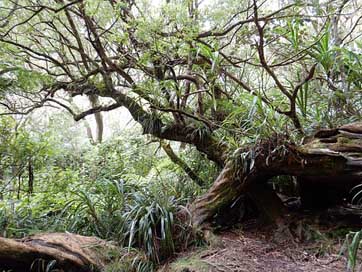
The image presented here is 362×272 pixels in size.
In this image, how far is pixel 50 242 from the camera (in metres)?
2.38

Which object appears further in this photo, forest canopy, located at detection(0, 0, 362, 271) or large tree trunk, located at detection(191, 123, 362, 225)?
forest canopy, located at detection(0, 0, 362, 271)

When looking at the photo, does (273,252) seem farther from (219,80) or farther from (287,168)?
(219,80)

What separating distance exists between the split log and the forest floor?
554mm

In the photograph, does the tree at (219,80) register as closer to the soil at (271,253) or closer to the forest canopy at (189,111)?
the forest canopy at (189,111)

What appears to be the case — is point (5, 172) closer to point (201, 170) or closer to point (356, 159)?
point (201, 170)

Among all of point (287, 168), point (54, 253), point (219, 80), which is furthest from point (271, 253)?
point (219, 80)

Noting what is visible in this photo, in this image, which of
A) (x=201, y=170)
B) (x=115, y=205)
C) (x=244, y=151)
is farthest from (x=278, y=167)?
(x=115, y=205)

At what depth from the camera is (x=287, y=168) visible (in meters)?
2.50

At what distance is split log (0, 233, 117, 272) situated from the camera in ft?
7.16

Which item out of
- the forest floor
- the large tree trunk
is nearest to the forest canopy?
the large tree trunk

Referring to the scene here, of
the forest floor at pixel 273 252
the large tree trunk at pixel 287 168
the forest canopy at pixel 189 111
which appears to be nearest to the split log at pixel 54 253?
the forest canopy at pixel 189 111

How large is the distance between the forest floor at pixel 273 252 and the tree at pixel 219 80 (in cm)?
30

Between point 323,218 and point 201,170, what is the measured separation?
1489 millimetres

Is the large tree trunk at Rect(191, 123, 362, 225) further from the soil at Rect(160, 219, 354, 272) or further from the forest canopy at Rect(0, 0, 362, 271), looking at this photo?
the soil at Rect(160, 219, 354, 272)
